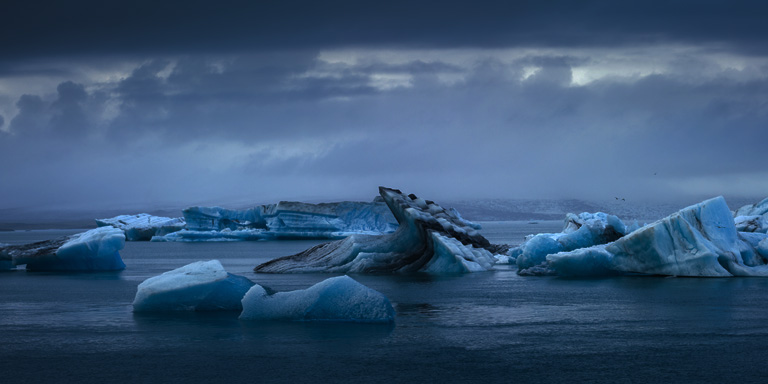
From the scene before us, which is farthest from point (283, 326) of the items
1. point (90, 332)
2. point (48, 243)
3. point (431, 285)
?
point (48, 243)

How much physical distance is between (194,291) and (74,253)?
14.1 meters

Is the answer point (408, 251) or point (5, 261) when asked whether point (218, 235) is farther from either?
point (408, 251)

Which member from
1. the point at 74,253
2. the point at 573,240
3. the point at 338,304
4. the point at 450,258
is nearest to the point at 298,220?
the point at 74,253

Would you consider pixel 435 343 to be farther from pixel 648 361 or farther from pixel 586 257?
pixel 586 257

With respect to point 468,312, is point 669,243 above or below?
above

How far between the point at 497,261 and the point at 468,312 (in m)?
13.6

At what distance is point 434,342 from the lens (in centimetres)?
973

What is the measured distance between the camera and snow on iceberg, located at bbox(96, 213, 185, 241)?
220ft

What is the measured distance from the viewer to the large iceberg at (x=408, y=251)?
73.7ft

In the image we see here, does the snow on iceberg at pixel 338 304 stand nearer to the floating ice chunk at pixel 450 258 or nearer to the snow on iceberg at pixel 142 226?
the floating ice chunk at pixel 450 258

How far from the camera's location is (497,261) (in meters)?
26.2

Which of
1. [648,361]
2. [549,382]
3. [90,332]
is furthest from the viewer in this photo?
[90,332]

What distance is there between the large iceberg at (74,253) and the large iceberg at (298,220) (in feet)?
94.9

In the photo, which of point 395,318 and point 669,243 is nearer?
point 395,318
